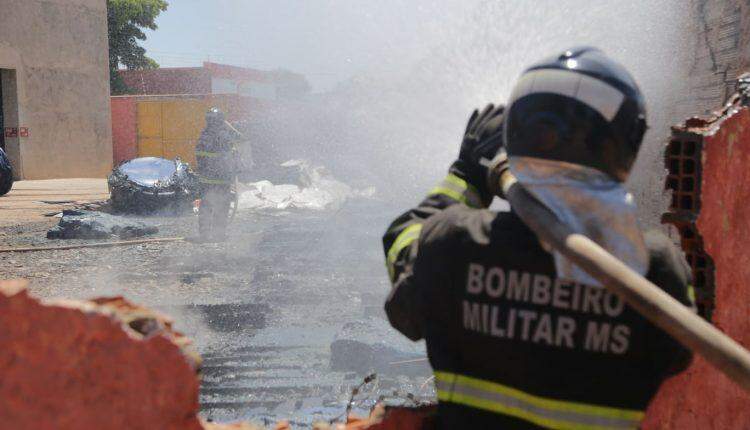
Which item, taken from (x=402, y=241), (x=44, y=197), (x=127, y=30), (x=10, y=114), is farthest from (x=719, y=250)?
(x=127, y=30)

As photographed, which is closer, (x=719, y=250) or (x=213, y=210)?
(x=719, y=250)

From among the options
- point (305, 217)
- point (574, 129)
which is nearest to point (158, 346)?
point (574, 129)

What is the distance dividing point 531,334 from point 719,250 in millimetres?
1031

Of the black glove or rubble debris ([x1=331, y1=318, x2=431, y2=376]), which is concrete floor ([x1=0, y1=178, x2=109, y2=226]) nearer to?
rubble debris ([x1=331, y1=318, x2=431, y2=376])

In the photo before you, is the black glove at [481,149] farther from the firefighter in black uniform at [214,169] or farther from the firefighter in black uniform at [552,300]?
the firefighter in black uniform at [214,169]

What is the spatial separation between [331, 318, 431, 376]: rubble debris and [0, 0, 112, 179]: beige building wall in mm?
14062

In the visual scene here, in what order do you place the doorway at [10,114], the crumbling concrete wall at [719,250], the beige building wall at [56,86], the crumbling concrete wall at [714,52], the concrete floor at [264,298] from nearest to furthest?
the crumbling concrete wall at [719,250], the crumbling concrete wall at [714,52], the concrete floor at [264,298], the beige building wall at [56,86], the doorway at [10,114]

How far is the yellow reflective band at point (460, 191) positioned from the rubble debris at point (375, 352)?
3.26m

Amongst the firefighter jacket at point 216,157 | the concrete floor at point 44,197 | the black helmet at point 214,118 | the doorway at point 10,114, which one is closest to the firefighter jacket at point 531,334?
the firefighter jacket at point 216,157

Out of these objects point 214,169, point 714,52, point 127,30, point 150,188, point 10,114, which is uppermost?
point 127,30

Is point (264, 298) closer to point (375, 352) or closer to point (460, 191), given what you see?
point (375, 352)

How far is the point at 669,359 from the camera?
1161mm

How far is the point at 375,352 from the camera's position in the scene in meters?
4.86

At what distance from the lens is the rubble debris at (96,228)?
921 centimetres
